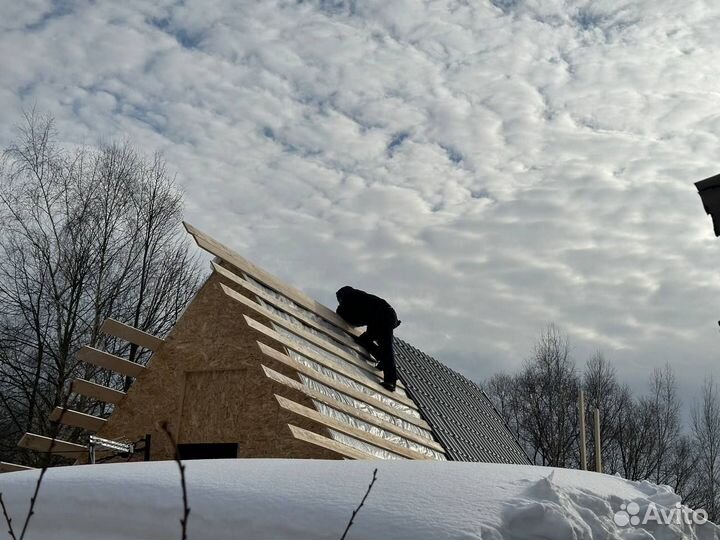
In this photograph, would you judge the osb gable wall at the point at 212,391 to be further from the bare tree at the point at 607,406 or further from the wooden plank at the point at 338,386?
the bare tree at the point at 607,406

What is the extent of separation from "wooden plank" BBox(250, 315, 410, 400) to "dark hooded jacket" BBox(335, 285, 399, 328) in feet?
2.48

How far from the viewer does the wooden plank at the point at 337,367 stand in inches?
294

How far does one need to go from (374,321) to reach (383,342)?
0.37 m

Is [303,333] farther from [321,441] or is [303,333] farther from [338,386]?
[321,441]

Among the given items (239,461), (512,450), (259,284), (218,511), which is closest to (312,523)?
(218,511)

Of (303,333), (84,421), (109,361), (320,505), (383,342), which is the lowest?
(320,505)

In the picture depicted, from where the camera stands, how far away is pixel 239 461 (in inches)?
151

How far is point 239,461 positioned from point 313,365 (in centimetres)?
412

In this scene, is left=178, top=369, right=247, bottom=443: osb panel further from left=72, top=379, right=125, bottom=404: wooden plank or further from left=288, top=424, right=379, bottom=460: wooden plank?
left=72, top=379, right=125, bottom=404: wooden plank

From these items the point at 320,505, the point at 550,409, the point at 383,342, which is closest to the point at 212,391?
the point at 383,342

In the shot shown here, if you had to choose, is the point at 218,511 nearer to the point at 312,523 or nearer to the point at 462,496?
the point at 312,523

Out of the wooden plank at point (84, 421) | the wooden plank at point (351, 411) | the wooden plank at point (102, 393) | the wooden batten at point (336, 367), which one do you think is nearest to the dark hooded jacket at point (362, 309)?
the wooden batten at point (336, 367)

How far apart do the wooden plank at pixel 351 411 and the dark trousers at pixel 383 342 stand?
87cm

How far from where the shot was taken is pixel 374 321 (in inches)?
399
